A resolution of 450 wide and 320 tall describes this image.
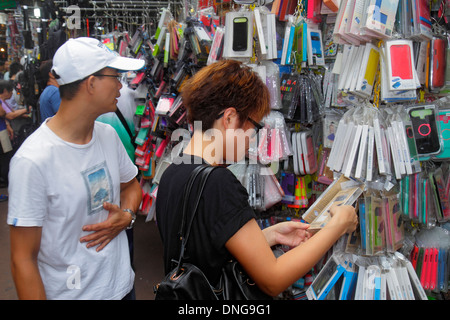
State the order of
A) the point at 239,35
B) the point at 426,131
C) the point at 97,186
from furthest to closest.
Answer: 1. the point at 239,35
2. the point at 426,131
3. the point at 97,186

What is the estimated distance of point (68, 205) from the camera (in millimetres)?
1333

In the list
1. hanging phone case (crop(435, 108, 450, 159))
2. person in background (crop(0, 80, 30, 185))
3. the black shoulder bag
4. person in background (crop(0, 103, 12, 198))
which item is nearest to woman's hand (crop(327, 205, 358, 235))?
the black shoulder bag

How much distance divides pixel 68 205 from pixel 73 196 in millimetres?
36

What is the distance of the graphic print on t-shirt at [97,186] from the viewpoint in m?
1.40

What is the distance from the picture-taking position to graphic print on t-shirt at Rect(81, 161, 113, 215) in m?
1.40

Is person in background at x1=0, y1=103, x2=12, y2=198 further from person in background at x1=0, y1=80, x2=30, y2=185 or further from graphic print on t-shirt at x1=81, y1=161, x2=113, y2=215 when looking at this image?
graphic print on t-shirt at x1=81, y1=161, x2=113, y2=215

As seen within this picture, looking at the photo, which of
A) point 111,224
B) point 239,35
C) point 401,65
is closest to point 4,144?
point 239,35

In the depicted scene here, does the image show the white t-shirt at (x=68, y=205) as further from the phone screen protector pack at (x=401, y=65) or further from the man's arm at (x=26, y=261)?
the phone screen protector pack at (x=401, y=65)

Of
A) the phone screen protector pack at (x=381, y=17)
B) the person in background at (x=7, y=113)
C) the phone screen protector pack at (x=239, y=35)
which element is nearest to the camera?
the phone screen protector pack at (x=381, y=17)

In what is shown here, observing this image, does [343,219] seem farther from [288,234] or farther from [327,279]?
[327,279]

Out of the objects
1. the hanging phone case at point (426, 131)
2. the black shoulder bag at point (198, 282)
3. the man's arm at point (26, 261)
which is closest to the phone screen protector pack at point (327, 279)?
the hanging phone case at point (426, 131)

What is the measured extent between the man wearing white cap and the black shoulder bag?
0.43 m

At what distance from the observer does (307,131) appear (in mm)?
2822

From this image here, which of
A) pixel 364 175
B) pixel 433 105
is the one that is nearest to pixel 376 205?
pixel 364 175
